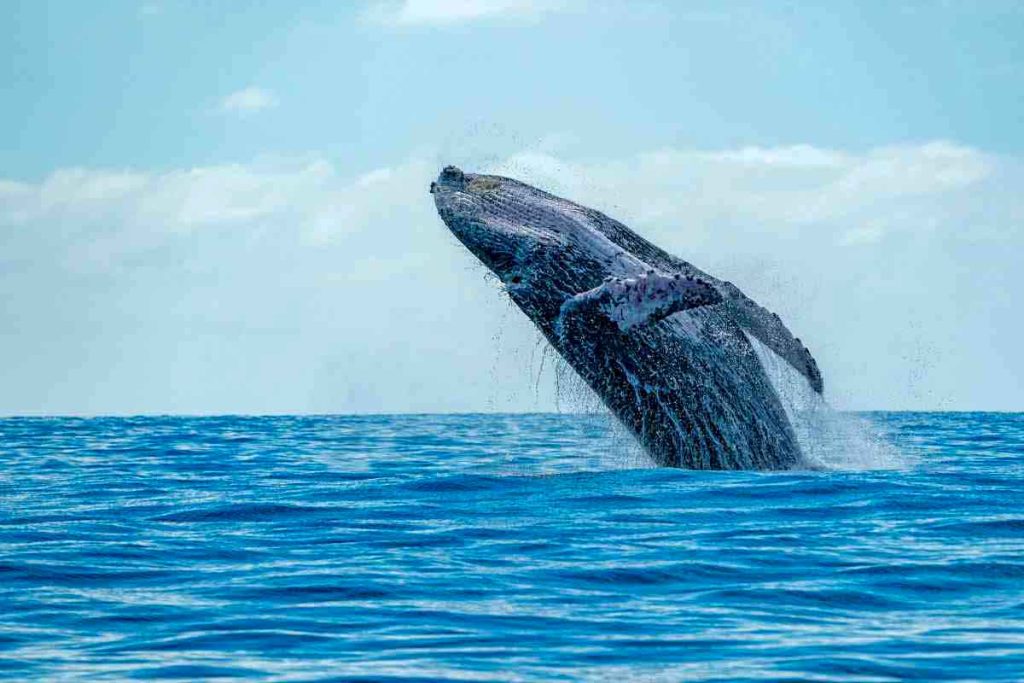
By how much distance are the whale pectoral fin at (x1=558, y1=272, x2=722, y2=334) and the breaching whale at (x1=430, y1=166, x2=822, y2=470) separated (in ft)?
2.98

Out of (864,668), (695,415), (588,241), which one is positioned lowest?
(864,668)

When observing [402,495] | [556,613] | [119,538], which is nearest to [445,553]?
[556,613]

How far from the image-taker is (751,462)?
16.4 metres

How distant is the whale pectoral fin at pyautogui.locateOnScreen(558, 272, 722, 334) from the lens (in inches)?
554

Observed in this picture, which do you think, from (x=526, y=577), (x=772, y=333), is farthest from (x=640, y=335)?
(x=526, y=577)

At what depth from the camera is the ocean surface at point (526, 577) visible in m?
8.00

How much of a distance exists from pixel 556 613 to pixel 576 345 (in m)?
6.92

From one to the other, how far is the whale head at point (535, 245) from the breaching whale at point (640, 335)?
0.04 feet

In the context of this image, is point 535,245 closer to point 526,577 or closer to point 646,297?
point 646,297

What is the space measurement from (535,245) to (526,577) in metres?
6.24

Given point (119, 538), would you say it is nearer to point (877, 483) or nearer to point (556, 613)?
point (556, 613)

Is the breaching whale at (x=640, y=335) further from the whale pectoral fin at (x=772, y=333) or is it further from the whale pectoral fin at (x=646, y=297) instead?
the whale pectoral fin at (x=646, y=297)

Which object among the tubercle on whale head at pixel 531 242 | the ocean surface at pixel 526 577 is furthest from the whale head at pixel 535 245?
the ocean surface at pixel 526 577

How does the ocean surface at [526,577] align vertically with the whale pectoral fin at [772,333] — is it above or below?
below
